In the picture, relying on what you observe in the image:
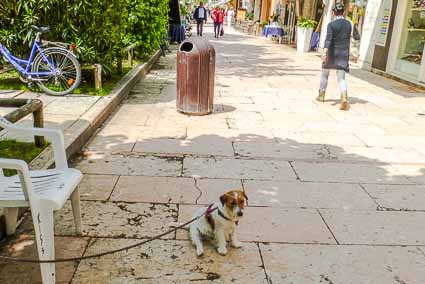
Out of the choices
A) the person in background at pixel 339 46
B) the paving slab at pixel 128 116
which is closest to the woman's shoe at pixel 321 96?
the person in background at pixel 339 46

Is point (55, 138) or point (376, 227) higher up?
point (55, 138)

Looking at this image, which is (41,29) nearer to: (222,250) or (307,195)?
(307,195)

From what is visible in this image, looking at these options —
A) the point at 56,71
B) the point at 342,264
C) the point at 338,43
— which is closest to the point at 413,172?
the point at 342,264

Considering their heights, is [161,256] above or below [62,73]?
below

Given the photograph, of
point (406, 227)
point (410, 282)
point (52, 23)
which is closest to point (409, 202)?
point (406, 227)

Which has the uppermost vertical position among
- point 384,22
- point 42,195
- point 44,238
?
point 384,22

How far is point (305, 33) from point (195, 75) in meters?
11.6

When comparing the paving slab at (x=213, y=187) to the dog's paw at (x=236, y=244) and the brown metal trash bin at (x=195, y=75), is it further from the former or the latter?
the brown metal trash bin at (x=195, y=75)

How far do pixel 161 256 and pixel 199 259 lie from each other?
255 mm

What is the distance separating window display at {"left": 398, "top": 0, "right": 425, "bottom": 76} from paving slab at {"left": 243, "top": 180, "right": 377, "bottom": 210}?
7.65 meters

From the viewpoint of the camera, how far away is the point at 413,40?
1104 cm

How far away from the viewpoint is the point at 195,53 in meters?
6.12

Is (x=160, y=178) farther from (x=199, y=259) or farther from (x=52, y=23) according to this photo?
(x=52, y=23)

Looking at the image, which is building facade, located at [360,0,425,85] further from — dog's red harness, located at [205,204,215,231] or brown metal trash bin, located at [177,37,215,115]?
dog's red harness, located at [205,204,215,231]
